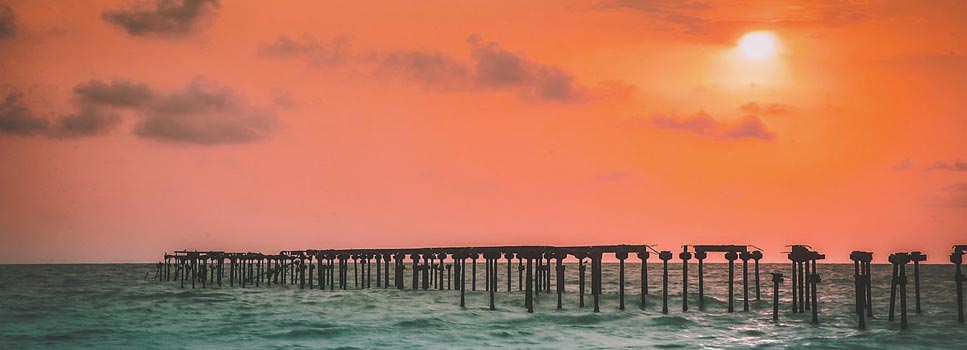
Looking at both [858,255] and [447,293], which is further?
[447,293]

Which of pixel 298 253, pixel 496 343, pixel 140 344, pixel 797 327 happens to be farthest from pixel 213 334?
pixel 298 253

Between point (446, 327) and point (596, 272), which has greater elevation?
point (596, 272)

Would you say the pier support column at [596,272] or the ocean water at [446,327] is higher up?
the pier support column at [596,272]

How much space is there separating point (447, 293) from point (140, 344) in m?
30.7

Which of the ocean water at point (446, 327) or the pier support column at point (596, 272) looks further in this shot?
the pier support column at point (596, 272)

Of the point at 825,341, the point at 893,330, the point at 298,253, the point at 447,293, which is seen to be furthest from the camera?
the point at 298,253

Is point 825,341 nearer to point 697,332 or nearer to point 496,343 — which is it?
point 697,332

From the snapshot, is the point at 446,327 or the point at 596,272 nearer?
the point at 446,327

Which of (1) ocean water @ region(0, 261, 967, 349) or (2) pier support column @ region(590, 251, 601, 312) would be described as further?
(2) pier support column @ region(590, 251, 601, 312)

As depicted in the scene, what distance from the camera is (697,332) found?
4144 centimetres

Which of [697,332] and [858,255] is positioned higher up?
[858,255]

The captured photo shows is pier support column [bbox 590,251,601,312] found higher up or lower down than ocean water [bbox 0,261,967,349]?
higher up

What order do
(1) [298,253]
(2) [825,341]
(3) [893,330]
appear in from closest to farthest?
(2) [825,341] → (3) [893,330] → (1) [298,253]

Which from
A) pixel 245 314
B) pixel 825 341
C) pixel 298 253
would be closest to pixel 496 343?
pixel 825 341
